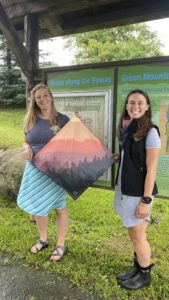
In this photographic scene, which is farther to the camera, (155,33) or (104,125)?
(155,33)

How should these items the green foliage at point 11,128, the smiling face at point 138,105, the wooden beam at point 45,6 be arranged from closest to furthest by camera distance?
the smiling face at point 138,105, the wooden beam at point 45,6, the green foliage at point 11,128

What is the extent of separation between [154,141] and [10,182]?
3147 mm

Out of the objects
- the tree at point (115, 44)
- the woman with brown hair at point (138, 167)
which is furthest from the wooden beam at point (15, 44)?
the tree at point (115, 44)

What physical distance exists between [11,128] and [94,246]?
839 cm

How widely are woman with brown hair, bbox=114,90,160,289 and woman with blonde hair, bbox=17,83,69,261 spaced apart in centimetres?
74

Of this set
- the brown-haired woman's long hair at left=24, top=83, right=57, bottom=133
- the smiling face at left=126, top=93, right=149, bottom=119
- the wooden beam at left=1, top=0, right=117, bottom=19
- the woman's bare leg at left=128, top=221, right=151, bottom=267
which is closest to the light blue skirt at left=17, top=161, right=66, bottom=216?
the brown-haired woman's long hair at left=24, top=83, right=57, bottom=133

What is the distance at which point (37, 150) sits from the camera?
296cm

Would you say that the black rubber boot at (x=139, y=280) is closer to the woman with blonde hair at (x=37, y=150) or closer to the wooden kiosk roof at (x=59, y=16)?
the woman with blonde hair at (x=37, y=150)

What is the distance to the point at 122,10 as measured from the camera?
3.70m

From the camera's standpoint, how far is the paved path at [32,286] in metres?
2.62

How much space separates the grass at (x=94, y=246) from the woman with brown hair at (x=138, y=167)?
42 cm

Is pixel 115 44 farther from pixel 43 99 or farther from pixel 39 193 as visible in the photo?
pixel 39 193

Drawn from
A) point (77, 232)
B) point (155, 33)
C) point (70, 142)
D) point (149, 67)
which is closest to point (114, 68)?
point (149, 67)

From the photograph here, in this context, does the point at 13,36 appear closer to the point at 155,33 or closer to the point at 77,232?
the point at 77,232
